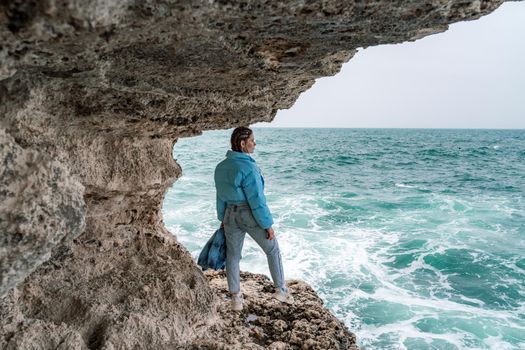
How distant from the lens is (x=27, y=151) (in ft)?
6.59

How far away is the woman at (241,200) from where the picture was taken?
3541mm

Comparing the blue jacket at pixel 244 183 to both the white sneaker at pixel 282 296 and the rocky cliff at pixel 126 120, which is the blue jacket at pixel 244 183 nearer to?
the rocky cliff at pixel 126 120

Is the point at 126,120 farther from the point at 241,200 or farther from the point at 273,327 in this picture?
the point at 273,327

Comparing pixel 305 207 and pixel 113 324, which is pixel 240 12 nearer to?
pixel 113 324

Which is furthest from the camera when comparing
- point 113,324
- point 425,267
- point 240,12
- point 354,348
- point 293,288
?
point 425,267

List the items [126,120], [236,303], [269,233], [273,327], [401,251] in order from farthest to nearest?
[401,251], [236,303], [273,327], [269,233], [126,120]

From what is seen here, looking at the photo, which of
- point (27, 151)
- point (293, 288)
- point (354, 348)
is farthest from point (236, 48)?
point (293, 288)

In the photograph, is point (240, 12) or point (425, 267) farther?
point (425, 267)

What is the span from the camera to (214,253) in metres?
3.89

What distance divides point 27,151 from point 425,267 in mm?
8398

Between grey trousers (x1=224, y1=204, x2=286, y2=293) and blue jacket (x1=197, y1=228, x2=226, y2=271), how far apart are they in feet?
0.20

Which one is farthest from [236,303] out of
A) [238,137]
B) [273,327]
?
[238,137]

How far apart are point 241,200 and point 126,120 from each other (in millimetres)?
1159

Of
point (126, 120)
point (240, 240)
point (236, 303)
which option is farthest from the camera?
point (236, 303)
